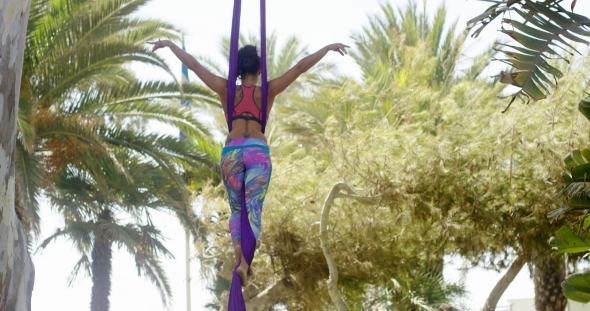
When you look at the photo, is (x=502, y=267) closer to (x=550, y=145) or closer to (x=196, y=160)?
(x=550, y=145)

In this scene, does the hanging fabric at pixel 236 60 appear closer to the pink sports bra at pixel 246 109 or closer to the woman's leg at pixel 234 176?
the pink sports bra at pixel 246 109

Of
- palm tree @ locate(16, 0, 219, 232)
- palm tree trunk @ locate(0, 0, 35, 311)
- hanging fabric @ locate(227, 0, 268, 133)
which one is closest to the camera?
palm tree trunk @ locate(0, 0, 35, 311)

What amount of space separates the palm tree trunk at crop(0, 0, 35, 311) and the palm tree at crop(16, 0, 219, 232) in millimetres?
6104

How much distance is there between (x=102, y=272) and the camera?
14.4m

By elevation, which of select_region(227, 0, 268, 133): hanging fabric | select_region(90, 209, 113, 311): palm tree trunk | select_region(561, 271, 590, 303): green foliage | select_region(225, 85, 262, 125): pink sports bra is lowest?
select_region(561, 271, 590, 303): green foliage

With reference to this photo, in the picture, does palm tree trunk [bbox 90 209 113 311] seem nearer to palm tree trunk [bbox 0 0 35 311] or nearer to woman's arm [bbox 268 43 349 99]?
woman's arm [bbox 268 43 349 99]

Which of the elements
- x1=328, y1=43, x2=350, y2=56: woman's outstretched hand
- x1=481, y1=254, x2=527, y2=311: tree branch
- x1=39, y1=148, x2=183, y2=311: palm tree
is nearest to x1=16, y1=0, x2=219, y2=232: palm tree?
x1=39, y1=148, x2=183, y2=311: palm tree

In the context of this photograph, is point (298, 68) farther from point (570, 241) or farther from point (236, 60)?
point (570, 241)

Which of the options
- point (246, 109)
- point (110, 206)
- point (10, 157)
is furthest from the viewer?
point (110, 206)

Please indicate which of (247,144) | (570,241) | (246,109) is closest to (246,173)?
(247,144)

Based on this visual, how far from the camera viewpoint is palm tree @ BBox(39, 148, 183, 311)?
12656mm

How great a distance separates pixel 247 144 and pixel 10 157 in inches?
67.9

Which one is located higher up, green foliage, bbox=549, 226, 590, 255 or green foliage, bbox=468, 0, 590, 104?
green foliage, bbox=468, 0, 590, 104

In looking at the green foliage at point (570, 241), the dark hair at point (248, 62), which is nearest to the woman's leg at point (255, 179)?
the dark hair at point (248, 62)
